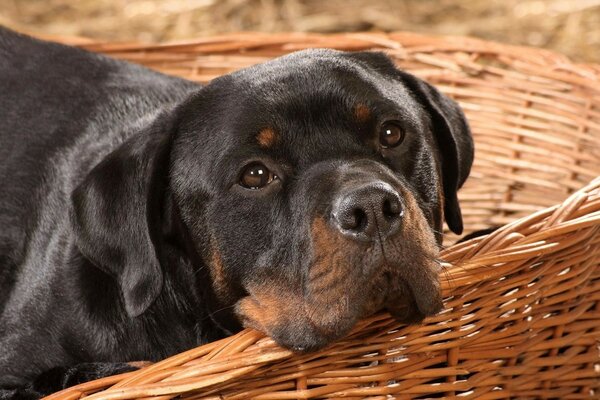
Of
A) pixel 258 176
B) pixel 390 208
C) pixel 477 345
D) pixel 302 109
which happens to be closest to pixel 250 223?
pixel 258 176

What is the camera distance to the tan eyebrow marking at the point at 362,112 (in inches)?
102

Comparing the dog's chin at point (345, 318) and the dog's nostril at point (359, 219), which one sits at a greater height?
the dog's nostril at point (359, 219)

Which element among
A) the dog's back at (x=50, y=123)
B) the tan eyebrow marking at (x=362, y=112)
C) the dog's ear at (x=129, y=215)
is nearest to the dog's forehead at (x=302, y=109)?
the tan eyebrow marking at (x=362, y=112)

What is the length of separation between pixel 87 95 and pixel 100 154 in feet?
1.14

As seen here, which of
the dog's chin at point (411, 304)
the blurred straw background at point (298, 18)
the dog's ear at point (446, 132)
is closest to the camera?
the dog's chin at point (411, 304)

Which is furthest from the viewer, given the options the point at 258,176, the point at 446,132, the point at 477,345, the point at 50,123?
the point at 50,123

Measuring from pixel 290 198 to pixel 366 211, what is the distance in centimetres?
27

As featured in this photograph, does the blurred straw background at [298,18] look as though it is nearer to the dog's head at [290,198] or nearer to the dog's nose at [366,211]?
the dog's head at [290,198]

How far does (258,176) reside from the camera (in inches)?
100

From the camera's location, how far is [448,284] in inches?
97.0

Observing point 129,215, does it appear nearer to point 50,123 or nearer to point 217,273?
point 217,273

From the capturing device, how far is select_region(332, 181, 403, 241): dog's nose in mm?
2273

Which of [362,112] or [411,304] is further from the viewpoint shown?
[362,112]

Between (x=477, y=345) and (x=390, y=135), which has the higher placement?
(x=390, y=135)
